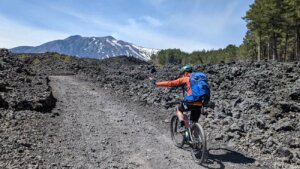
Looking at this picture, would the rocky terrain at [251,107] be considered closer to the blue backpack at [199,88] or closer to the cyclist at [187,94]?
the cyclist at [187,94]

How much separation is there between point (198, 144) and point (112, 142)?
3.12 metres

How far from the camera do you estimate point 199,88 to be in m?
9.02

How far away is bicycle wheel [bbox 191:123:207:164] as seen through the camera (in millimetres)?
8742

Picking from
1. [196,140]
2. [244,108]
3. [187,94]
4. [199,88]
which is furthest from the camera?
[244,108]

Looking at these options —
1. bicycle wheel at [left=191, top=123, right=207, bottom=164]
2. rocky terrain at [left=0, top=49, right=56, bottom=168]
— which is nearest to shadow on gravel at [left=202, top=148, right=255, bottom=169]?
bicycle wheel at [left=191, top=123, right=207, bottom=164]

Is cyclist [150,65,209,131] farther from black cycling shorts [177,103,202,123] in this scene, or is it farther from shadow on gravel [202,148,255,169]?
shadow on gravel [202,148,255,169]

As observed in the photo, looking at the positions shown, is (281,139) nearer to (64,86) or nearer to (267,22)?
(64,86)

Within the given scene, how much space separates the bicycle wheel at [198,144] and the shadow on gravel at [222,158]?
0.98 ft

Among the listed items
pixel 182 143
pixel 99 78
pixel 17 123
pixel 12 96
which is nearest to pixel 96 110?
pixel 12 96

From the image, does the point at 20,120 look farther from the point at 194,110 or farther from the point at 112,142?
the point at 194,110

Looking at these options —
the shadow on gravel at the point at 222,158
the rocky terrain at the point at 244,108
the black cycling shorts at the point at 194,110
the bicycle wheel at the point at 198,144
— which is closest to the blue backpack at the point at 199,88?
the black cycling shorts at the point at 194,110

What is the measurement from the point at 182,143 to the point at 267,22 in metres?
47.5

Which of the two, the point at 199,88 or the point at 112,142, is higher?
the point at 199,88

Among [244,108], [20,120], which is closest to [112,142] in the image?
[20,120]
